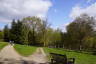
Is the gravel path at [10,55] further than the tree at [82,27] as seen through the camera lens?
No

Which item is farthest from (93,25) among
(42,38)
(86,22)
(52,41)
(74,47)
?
(52,41)

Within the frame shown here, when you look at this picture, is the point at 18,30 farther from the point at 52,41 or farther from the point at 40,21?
the point at 52,41

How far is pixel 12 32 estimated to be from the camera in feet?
245

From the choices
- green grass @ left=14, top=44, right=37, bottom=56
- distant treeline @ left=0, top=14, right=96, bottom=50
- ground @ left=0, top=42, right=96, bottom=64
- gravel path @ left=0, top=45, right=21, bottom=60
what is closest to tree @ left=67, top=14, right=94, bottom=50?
distant treeline @ left=0, top=14, right=96, bottom=50

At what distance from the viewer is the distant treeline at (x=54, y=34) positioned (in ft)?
174

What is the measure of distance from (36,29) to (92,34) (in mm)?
29031

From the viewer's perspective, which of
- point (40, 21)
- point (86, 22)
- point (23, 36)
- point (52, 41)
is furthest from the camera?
point (52, 41)

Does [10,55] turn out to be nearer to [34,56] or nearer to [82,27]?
[34,56]

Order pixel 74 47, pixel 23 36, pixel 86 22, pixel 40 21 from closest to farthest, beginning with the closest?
pixel 86 22 < pixel 74 47 < pixel 23 36 < pixel 40 21

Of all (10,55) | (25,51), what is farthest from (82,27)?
(10,55)

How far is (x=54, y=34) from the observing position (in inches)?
3324

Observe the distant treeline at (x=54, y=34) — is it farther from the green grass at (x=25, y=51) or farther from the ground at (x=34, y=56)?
the ground at (x=34, y=56)

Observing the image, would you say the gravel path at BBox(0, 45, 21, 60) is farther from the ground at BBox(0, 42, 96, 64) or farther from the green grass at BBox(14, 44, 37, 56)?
the green grass at BBox(14, 44, 37, 56)

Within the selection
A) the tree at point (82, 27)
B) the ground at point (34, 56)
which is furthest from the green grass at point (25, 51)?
the tree at point (82, 27)
